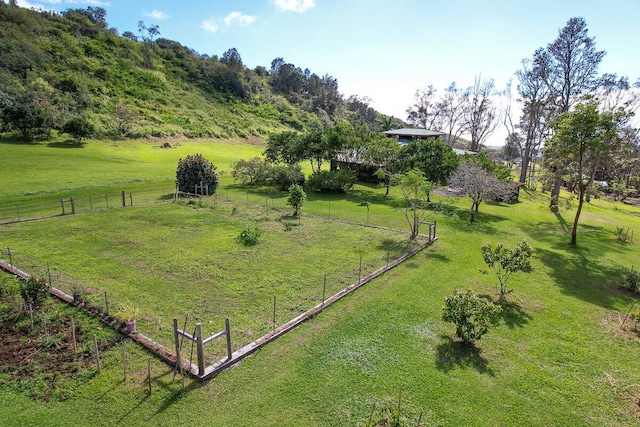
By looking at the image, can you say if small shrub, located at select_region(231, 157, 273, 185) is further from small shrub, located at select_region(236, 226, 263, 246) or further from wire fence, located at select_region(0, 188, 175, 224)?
small shrub, located at select_region(236, 226, 263, 246)

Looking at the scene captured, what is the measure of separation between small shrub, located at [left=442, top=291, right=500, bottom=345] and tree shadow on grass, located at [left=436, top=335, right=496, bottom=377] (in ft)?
0.80

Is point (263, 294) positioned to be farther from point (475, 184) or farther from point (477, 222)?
point (475, 184)

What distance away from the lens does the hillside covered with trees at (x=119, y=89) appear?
44125 millimetres

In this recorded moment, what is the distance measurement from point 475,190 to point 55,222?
26.2m

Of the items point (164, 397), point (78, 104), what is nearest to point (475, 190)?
point (164, 397)

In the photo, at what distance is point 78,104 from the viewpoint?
161 feet

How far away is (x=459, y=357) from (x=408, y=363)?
1.45 metres

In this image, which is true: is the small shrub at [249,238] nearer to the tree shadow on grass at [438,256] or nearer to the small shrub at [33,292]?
the small shrub at [33,292]

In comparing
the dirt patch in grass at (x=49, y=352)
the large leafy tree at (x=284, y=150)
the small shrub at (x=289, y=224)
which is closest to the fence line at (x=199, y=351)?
the dirt patch in grass at (x=49, y=352)

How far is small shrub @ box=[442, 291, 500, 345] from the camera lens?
29.0ft

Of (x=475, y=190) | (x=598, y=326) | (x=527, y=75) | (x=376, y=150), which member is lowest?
(x=598, y=326)

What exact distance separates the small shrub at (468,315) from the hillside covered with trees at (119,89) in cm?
3698

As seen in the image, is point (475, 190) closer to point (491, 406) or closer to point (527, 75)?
point (491, 406)

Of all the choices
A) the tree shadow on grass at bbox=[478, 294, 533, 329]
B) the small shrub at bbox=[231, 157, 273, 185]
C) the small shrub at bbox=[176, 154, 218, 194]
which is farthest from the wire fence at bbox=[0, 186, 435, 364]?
the small shrub at bbox=[231, 157, 273, 185]
